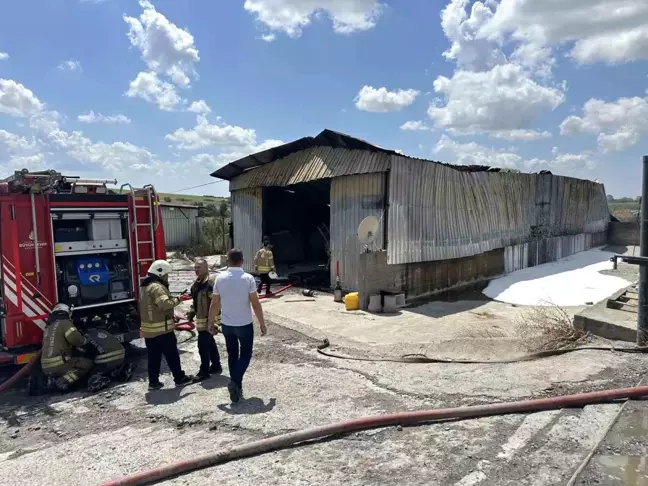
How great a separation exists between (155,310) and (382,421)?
10.4 feet

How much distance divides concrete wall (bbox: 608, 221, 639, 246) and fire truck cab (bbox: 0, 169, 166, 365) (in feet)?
102

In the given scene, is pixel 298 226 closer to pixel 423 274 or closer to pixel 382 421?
pixel 423 274

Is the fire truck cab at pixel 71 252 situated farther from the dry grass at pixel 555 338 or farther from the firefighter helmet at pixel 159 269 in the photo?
the dry grass at pixel 555 338

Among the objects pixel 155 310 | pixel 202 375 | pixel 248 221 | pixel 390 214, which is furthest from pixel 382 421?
pixel 248 221

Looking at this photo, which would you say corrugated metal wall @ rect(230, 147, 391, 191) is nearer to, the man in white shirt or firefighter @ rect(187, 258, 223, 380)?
firefighter @ rect(187, 258, 223, 380)

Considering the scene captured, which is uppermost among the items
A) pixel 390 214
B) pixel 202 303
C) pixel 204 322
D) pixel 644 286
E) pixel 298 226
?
pixel 390 214

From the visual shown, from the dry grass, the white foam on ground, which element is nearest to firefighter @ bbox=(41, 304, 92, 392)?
the dry grass

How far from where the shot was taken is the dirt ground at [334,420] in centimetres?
349

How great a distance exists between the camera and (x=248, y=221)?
1656 centimetres

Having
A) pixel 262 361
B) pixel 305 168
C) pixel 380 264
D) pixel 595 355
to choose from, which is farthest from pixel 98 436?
pixel 305 168

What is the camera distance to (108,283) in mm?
7125

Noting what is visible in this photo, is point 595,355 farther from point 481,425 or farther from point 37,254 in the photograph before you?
point 37,254

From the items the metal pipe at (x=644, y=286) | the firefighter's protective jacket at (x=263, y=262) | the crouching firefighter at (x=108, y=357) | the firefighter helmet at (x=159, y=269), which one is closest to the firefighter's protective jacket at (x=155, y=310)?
the firefighter helmet at (x=159, y=269)

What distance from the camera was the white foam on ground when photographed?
12.5m
